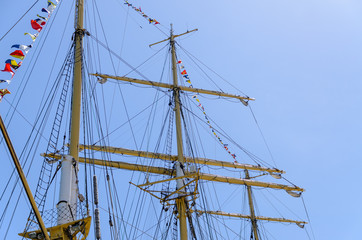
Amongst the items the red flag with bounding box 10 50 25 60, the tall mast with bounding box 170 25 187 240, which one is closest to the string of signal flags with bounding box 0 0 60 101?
the red flag with bounding box 10 50 25 60

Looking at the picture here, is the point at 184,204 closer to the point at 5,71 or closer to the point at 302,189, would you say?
the point at 302,189

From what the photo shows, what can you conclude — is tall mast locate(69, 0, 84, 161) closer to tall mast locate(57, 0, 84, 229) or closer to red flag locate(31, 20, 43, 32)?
tall mast locate(57, 0, 84, 229)

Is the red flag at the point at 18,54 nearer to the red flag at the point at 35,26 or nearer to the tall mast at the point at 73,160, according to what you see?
the red flag at the point at 35,26

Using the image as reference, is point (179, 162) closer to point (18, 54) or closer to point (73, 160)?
point (73, 160)

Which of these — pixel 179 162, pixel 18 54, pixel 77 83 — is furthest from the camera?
pixel 179 162

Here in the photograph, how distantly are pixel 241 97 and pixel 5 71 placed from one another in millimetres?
19682

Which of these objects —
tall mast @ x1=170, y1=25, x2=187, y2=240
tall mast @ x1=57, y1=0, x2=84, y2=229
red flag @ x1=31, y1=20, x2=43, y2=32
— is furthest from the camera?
tall mast @ x1=170, y1=25, x2=187, y2=240

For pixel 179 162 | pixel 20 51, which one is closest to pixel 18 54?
pixel 20 51

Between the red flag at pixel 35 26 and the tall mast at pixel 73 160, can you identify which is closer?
the tall mast at pixel 73 160

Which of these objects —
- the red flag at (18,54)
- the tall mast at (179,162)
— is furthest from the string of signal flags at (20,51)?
the tall mast at (179,162)

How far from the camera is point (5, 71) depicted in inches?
467

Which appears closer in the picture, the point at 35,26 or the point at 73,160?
the point at 73,160

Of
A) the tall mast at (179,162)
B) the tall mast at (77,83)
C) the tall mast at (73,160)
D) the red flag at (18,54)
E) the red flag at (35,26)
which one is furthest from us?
the tall mast at (179,162)

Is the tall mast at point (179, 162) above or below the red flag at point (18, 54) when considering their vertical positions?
above
